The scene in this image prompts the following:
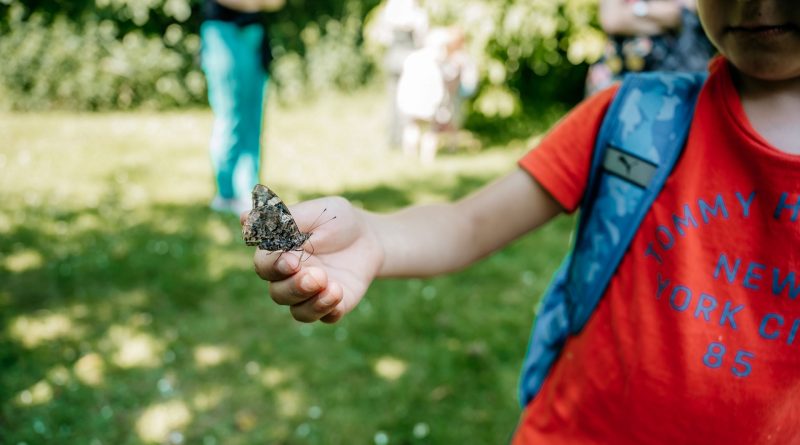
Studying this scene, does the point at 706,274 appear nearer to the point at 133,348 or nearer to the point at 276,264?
the point at 276,264

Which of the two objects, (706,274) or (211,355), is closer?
(706,274)

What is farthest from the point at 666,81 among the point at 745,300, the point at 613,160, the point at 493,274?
the point at 493,274

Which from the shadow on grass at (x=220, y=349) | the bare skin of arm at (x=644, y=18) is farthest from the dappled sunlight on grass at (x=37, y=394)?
the bare skin of arm at (x=644, y=18)

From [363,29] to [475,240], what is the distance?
10.8 meters

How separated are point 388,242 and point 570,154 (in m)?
0.48

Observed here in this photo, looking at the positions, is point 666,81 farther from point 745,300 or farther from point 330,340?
point 330,340

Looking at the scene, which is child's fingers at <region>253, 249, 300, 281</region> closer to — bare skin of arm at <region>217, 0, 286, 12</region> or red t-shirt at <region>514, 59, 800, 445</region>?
red t-shirt at <region>514, 59, 800, 445</region>

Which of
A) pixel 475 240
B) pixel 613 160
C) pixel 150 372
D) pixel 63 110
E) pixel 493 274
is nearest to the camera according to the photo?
pixel 613 160

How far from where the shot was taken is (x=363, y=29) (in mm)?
11758

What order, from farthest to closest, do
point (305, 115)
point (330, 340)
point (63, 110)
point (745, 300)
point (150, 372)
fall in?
point (305, 115) < point (63, 110) < point (330, 340) < point (150, 372) < point (745, 300)

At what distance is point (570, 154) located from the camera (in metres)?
1.53

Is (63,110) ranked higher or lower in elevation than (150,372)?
lower

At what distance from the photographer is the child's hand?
114 cm

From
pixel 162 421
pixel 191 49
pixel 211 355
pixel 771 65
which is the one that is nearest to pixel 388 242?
pixel 771 65
